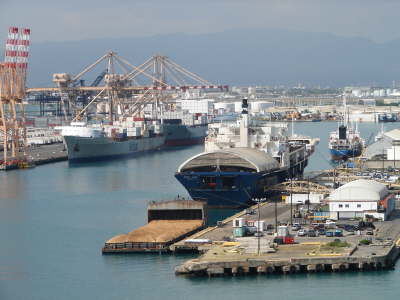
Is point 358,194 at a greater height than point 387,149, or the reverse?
point 387,149

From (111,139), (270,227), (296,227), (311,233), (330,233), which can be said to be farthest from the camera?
(111,139)

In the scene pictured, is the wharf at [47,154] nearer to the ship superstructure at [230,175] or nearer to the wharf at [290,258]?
the ship superstructure at [230,175]

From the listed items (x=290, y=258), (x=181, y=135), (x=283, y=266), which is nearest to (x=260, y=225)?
(x=290, y=258)

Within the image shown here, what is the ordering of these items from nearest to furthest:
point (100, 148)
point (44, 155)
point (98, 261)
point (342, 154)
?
point (98, 261)
point (342, 154)
point (44, 155)
point (100, 148)

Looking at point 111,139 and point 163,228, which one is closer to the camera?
point 163,228

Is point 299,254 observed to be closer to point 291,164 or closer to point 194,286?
point 194,286

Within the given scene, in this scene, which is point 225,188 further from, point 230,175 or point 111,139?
point 111,139

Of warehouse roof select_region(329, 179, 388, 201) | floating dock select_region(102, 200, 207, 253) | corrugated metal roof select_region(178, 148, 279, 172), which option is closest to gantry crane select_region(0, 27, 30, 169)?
corrugated metal roof select_region(178, 148, 279, 172)
